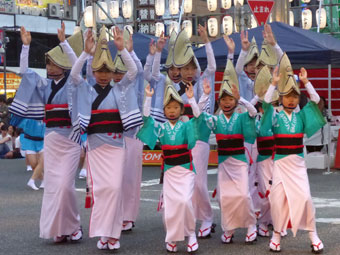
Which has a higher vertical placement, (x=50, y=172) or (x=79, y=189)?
(x=50, y=172)

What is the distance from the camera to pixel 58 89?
762 cm

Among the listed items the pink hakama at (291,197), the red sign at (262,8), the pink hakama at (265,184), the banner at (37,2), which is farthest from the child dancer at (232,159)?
the banner at (37,2)

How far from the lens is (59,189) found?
741 centimetres

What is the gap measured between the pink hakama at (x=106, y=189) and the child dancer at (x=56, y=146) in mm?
399

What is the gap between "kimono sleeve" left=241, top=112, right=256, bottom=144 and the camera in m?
7.16

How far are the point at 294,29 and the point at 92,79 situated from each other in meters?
8.36

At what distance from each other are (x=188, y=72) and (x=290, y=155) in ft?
5.20

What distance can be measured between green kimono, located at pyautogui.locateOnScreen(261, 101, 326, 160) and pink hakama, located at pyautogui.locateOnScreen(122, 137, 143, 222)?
5.67 feet

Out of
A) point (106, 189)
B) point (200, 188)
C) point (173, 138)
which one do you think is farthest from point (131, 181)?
point (173, 138)

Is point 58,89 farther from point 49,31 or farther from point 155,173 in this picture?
point 49,31

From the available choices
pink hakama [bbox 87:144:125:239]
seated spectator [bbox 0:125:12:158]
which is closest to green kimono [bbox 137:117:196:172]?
pink hakama [bbox 87:144:125:239]

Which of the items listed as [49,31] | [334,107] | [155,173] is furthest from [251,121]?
[49,31]

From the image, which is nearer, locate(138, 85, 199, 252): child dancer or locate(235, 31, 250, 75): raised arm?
locate(138, 85, 199, 252): child dancer

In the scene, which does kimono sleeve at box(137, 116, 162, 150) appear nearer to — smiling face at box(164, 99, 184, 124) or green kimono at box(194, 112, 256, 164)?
smiling face at box(164, 99, 184, 124)
